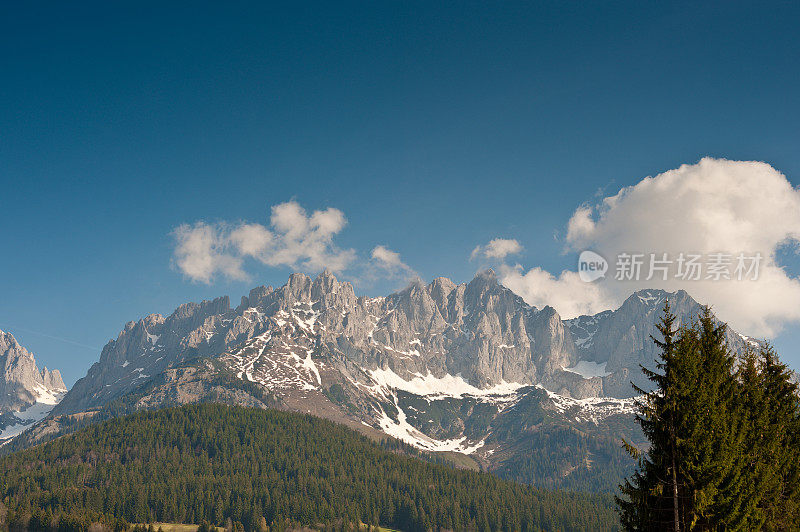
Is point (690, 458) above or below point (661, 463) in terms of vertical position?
above

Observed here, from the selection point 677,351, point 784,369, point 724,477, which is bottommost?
point 724,477

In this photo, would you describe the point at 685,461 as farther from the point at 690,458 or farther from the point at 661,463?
the point at 661,463

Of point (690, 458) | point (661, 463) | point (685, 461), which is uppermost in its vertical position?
point (690, 458)

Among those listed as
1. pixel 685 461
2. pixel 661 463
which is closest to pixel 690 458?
pixel 685 461

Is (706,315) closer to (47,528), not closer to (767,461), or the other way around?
(767,461)

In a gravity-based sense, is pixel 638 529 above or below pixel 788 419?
below

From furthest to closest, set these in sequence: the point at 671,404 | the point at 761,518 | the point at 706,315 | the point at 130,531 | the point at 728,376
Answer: the point at 130,531 < the point at 706,315 < the point at 728,376 < the point at 761,518 < the point at 671,404

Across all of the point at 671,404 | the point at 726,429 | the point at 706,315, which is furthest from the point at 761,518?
the point at 706,315

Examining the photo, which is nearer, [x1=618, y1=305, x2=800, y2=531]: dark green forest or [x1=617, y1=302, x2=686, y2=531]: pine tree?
[x1=617, y1=302, x2=686, y2=531]: pine tree

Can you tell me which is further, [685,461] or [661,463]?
[661,463]

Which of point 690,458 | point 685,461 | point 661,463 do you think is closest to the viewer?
point 685,461

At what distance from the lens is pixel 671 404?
28828 millimetres

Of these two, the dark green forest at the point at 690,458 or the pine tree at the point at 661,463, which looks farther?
the dark green forest at the point at 690,458

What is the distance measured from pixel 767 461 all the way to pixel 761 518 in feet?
22.4
